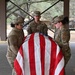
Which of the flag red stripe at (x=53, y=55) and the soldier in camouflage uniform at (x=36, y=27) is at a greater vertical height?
the soldier in camouflage uniform at (x=36, y=27)

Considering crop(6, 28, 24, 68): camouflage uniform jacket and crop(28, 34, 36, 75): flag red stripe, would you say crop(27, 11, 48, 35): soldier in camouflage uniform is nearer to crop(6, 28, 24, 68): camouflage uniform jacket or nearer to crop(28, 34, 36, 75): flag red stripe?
crop(6, 28, 24, 68): camouflage uniform jacket

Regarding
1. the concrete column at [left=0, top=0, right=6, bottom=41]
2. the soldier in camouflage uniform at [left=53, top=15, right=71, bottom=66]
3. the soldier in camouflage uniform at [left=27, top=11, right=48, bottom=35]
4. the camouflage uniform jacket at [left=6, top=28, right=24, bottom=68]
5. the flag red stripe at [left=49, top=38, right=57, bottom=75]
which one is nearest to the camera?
the flag red stripe at [left=49, top=38, right=57, bottom=75]

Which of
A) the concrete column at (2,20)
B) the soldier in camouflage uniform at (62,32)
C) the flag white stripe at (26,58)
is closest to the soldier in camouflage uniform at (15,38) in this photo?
the flag white stripe at (26,58)

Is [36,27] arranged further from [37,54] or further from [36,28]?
[37,54]

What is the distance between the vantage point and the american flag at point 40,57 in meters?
3.75

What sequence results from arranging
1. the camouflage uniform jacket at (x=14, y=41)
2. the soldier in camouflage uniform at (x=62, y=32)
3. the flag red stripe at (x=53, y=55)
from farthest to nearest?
the soldier in camouflage uniform at (x=62, y=32), the camouflage uniform jacket at (x=14, y=41), the flag red stripe at (x=53, y=55)

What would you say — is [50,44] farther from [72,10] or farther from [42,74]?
[72,10]

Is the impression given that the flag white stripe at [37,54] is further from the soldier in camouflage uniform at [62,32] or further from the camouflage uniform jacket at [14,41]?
the soldier in camouflage uniform at [62,32]

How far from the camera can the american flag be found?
3.75 m

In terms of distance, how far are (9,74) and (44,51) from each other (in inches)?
110

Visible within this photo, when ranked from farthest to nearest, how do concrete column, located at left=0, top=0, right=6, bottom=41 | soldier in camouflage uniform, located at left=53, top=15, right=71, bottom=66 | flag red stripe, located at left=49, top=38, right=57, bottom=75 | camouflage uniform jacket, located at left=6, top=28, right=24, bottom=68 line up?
1. concrete column, located at left=0, top=0, right=6, bottom=41
2. soldier in camouflage uniform, located at left=53, top=15, right=71, bottom=66
3. camouflage uniform jacket, located at left=6, top=28, right=24, bottom=68
4. flag red stripe, located at left=49, top=38, right=57, bottom=75

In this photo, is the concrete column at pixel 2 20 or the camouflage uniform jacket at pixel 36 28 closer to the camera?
the camouflage uniform jacket at pixel 36 28

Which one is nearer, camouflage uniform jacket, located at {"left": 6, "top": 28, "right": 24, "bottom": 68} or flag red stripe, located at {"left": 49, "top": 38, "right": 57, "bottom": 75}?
flag red stripe, located at {"left": 49, "top": 38, "right": 57, "bottom": 75}

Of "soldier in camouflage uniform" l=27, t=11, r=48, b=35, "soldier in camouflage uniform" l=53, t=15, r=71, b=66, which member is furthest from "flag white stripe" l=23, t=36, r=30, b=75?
"soldier in camouflage uniform" l=27, t=11, r=48, b=35
